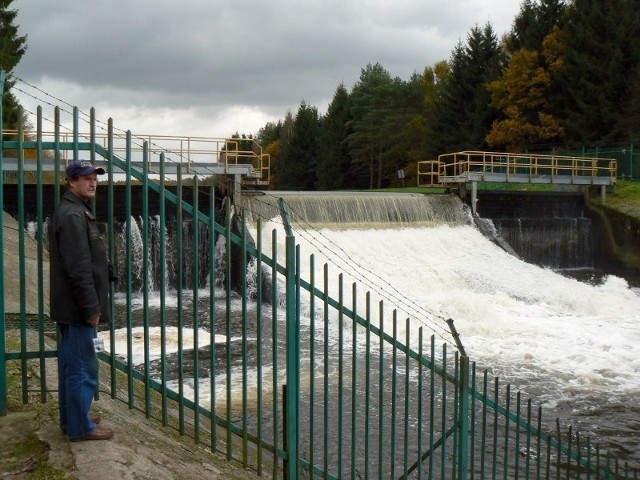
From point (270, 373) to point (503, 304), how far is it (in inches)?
329

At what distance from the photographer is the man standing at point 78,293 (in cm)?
335

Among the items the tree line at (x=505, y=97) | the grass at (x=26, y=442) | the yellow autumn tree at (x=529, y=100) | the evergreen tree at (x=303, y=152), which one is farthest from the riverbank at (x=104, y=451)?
the evergreen tree at (x=303, y=152)

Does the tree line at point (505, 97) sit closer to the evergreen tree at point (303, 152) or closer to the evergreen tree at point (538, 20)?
the evergreen tree at point (538, 20)

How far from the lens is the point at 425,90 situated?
2021 inches

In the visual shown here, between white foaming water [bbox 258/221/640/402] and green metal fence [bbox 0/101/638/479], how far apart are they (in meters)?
1.01

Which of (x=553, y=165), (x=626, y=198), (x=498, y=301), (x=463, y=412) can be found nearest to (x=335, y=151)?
(x=553, y=165)

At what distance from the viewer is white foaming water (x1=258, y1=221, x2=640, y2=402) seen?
37.3 feet

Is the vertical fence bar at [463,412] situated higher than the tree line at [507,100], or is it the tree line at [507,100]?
the tree line at [507,100]

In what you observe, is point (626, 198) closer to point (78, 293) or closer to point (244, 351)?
point (244, 351)

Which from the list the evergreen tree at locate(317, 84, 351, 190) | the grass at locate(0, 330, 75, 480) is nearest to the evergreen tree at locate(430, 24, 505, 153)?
the evergreen tree at locate(317, 84, 351, 190)

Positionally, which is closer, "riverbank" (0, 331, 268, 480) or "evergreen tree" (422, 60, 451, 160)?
"riverbank" (0, 331, 268, 480)

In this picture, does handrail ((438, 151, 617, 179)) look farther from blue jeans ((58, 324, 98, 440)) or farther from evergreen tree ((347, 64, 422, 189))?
blue jeans ((58, 324, 98, 440))

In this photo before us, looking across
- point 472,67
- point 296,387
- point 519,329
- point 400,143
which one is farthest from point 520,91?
point 296,387

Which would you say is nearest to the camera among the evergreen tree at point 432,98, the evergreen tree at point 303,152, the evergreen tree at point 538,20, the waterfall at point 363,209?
the waterfall at point 363,209
